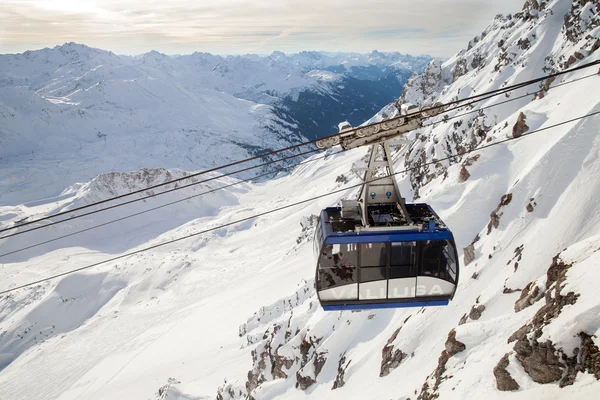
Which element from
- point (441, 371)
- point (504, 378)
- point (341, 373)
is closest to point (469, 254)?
point (341, 373)

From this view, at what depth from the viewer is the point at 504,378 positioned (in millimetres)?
11672

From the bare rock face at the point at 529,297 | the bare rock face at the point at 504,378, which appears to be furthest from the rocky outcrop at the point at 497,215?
the bare rock face at the point at 504,378

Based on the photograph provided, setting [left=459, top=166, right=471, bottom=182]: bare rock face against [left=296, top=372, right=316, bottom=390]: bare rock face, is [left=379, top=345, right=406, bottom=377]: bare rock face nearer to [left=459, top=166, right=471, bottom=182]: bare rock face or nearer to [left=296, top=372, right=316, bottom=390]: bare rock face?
[left=296, top=372, right=316, bottom=390]: bare rock face

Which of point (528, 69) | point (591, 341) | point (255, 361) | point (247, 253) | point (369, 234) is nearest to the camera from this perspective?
point (591, 341)

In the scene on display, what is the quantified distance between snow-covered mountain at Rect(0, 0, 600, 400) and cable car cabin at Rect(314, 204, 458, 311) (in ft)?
10.3

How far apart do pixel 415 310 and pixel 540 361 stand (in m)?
13.0

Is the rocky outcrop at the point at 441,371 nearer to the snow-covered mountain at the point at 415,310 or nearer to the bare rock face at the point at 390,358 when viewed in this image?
the snow-covered mountain at the point at 415,310

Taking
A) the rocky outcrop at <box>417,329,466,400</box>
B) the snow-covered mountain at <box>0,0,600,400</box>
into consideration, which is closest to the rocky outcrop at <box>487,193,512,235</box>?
the snow-covered mountain at <box>0,0,600,400</box>

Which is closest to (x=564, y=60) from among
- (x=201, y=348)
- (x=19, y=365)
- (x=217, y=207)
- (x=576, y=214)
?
(x=576, y=214)

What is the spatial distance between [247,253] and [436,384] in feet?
279

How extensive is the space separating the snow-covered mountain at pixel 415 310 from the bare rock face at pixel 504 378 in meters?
0.04

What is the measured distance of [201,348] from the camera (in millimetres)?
51219

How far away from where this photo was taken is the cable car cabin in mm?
11180

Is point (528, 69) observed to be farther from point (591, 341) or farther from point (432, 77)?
point (432, 77)
